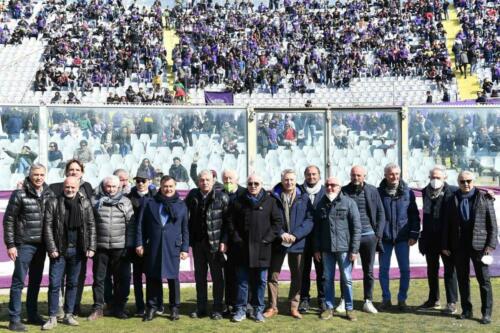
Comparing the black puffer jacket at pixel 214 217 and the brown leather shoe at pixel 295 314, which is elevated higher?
the black puffer jacket at pixel 214 217

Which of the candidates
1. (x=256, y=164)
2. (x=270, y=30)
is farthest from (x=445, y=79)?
(x=256, y=164)

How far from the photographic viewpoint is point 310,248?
7.83 metres

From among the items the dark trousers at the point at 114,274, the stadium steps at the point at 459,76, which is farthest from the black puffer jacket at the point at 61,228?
the stadium steps at the point at 459,76

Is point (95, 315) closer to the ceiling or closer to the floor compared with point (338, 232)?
closer to the floor

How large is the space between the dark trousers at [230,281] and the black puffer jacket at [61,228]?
1.42 meters

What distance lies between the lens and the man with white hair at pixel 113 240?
738 cm

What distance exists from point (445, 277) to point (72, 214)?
13.5ft

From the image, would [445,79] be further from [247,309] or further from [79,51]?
[247,309]

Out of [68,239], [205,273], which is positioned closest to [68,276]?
[68,239]

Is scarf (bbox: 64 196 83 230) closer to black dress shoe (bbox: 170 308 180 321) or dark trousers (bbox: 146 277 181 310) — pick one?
dark trousers (bbox: 146 277 181 310)

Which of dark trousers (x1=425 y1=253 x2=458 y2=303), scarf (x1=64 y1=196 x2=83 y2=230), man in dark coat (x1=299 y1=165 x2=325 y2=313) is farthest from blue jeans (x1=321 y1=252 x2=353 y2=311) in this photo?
scarf (x1=64 y1=196 x2=83 y2=230)

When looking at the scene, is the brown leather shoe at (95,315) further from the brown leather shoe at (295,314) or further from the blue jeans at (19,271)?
the brown leather shoe at (295,314)

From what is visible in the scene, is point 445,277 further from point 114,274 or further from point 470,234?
point 114,274

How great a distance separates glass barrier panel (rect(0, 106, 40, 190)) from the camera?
9961 millimetres
